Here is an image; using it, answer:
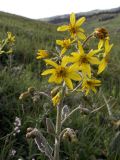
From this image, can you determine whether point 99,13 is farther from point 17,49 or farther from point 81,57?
point 81,57

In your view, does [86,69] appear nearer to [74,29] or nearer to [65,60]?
[65,60]

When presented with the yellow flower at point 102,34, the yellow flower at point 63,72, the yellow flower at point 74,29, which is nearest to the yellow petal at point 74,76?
the yellow flower at point 63,72

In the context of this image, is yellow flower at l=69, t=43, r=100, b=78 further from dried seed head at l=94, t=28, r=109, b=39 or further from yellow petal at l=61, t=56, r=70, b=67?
dried seed head at l=94, t=28, r=109, b=39

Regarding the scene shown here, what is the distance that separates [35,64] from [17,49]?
2.52ft

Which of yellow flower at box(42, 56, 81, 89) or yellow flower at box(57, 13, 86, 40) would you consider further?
yellow flower at box(57, 13, 86, 40)

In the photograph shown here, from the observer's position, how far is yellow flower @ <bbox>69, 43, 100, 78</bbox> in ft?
8.87

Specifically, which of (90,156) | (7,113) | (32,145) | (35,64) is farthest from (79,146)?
(35,64)

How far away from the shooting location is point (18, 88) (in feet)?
16.5

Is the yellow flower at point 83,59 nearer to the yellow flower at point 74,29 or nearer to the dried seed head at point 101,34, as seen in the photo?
the dried seed head at point 101,34

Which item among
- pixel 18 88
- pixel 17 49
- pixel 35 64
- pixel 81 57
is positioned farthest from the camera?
pixel 17 49

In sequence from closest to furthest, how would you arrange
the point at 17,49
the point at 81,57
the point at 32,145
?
the point at 81,57, the point at 32,145, the point at 17,49

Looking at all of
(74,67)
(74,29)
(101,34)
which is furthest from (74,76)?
(74,29)

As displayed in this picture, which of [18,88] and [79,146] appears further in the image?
[18,88]

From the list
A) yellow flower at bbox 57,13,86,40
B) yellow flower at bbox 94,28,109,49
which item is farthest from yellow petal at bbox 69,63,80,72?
yellow flower at bbox 57,13,86,40
